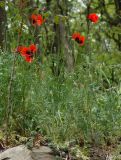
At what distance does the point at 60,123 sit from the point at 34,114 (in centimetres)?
35

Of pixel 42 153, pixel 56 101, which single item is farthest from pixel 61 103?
pixel 42 153

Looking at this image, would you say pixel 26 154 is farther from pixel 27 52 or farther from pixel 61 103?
pixel 27 52

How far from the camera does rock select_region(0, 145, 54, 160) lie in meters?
3.42

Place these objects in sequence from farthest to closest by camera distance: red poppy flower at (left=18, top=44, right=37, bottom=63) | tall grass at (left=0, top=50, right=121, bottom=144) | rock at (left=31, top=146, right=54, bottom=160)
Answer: red poppy flower at (left=18, top=44, right=37, bottom=63) < tall grass at (left=0, top=50, right=121, bottom=144) < rock at (left=31, top=146, right=54, bottom=160)

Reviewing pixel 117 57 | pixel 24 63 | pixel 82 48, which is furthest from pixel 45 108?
pixel 117 57

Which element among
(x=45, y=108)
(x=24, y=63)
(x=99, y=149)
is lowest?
(x=99, y=149)

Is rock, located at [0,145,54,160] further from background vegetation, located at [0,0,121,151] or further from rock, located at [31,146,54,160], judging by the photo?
background vegetation, located at [0,0,121,151]

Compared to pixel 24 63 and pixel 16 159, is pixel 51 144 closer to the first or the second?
pixel 16 159

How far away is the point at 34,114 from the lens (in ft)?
12.9

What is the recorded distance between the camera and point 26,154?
344cm

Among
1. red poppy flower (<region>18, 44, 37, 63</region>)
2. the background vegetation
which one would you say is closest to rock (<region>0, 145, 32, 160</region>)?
the background vegetation

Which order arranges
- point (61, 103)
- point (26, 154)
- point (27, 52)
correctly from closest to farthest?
point (26, 154) < point (61, 103) < point (27, 52)

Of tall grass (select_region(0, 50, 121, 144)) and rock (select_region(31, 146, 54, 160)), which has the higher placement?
tall grass (select_region(0, 50, 121, 144))

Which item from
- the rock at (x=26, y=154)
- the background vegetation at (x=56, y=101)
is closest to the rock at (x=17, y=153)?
the rock at (x=26, y=154)
